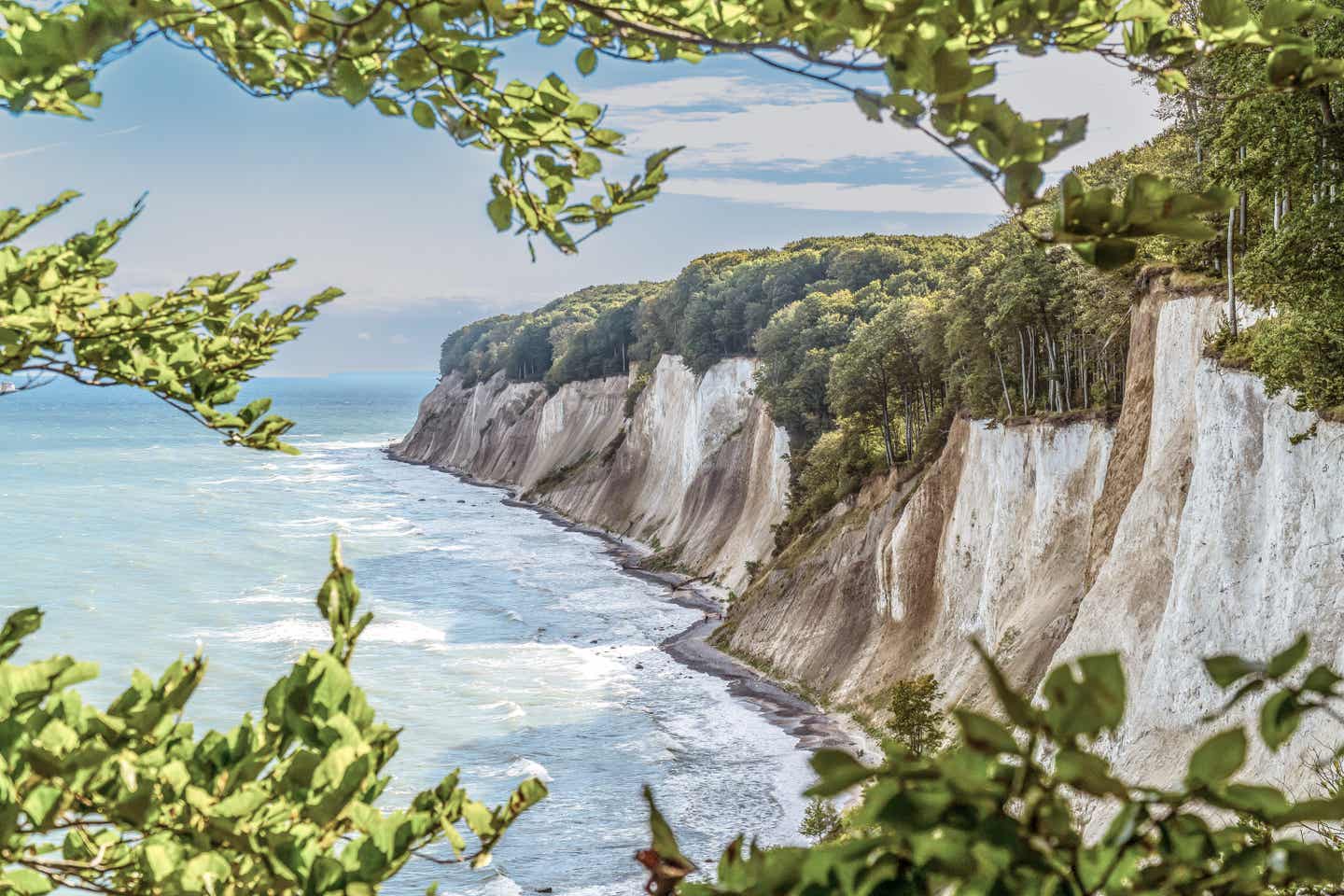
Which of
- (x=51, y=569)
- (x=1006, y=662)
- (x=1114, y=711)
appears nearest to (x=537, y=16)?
(x=1114, y=711)

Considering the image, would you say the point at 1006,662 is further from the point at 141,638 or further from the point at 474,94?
the point at 141,638

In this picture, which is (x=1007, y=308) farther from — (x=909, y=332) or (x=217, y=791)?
(x=217, y=791)

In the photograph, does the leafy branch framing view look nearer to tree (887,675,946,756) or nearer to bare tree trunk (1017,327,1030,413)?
tree (887,675,946,756)

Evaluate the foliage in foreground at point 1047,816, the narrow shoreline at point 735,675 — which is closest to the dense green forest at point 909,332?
the narrow shoreline at point 735,675

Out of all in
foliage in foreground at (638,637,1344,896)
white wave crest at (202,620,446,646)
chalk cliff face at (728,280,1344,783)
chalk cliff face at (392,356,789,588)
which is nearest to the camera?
foliage in foreground at (638,637,1344,896)

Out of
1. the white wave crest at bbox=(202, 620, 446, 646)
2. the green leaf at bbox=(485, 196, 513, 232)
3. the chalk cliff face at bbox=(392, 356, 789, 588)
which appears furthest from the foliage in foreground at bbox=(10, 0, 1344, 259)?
the chalk cliff face at bbox=(392, 356, 789, 588)

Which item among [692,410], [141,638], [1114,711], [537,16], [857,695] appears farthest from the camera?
[692,410]

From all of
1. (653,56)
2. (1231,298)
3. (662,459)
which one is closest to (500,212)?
(653,56)
